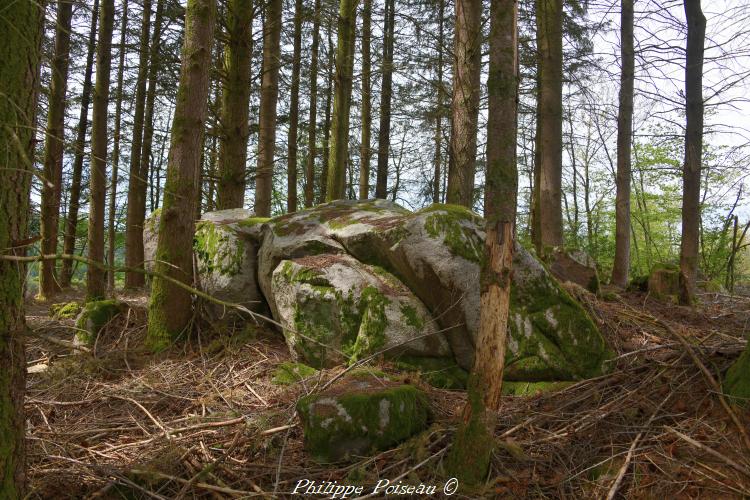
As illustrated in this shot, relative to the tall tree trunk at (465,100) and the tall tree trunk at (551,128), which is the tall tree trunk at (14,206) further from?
the tall tree trunk at (551,128)

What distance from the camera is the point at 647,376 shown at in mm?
3816

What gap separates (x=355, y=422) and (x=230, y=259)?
3255 mm

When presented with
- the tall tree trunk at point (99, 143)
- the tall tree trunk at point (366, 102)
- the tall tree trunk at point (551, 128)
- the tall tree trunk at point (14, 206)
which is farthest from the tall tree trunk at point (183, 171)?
the tall tree trunk at point (551, 128)

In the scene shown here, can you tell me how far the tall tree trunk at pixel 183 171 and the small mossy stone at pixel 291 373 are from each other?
1514 millimetres

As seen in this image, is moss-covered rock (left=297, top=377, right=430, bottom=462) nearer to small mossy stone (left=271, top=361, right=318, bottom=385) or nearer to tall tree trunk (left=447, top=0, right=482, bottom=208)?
small mossy stone (left=271, top=361, right=318, bottom=385)

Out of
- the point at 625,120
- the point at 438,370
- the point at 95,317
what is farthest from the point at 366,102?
the point at 438,370

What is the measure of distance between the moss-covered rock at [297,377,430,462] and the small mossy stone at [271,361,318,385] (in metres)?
1.11

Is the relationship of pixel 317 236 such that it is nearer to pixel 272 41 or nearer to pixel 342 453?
pixel 342 453

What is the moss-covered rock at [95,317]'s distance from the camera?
5.68 m

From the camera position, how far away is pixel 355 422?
3.29m

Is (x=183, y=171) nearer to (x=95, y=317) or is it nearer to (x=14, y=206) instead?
(x=95, y=317)

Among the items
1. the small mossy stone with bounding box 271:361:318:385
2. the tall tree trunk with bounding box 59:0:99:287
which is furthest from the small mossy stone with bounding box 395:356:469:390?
the tall tree trunk with bounding box 59:0:99:287

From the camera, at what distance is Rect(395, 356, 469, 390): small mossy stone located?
4.59 metres

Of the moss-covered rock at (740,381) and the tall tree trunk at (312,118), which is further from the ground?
the tall tree trunk at (312,118)
